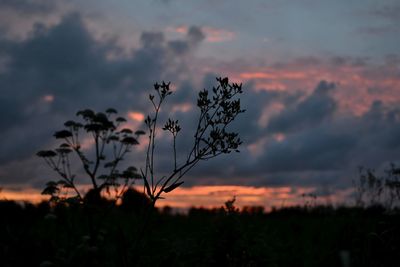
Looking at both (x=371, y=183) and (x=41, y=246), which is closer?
(x=41, y=246)

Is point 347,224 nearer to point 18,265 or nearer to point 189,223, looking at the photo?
point 18,265

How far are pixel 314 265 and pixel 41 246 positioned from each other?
16.8 ft

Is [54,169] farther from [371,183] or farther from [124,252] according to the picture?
[371,183]

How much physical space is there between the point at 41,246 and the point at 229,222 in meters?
3.47

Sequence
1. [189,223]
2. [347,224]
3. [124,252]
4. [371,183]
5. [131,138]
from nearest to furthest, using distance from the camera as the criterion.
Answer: [124,252] → [347,224] → [131,138] → [371,183] → [189,223]

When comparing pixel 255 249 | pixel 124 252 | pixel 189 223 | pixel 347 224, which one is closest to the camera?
pixel 124 252

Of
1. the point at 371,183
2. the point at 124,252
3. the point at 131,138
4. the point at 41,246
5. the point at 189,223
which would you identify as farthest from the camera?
the point at 189,223

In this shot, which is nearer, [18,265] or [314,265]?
[18,265]

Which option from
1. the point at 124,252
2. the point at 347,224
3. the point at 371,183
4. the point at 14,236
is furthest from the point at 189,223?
the point at 124,252

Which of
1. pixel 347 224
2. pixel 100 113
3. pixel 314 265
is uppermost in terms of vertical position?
pixel 100 113

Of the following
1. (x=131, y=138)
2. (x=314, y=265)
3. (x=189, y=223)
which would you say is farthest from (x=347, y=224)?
(x=189, y=223)

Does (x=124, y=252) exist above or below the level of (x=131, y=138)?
below

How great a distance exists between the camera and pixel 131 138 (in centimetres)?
1133

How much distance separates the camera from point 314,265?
905cm
